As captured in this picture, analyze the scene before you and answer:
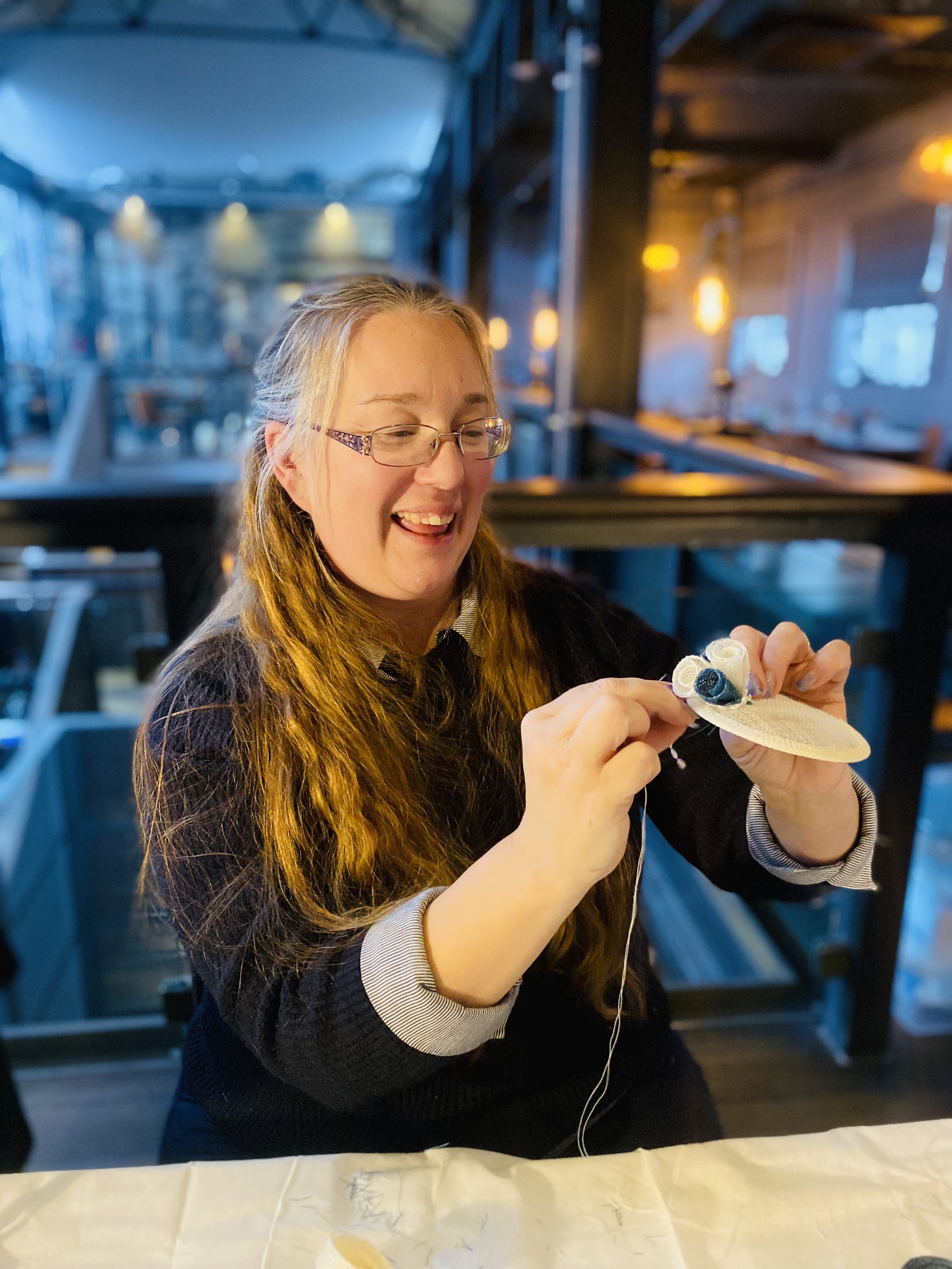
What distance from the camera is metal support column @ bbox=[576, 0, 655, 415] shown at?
322cm

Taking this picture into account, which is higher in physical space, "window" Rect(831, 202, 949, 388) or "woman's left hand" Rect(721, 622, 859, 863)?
"window" Rect(831, 202, 949, 388)

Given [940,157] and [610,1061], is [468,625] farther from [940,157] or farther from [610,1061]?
[940,157]

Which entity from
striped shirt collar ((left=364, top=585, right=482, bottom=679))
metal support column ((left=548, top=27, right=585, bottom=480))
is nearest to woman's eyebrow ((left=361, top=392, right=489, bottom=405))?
striped shirt collar ((left=364, top=585, right=482, bottom=679))

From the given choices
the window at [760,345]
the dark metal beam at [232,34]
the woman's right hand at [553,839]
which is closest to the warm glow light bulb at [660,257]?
the window at [760,345]

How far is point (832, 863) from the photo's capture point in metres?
1.06

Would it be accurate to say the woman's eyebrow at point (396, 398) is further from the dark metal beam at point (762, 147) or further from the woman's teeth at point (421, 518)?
the dark metal beam at point (762, 147)

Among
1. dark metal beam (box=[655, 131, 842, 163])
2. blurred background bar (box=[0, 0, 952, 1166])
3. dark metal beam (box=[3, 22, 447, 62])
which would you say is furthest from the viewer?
dark metal beam (box=[655, 131, 842, 163])

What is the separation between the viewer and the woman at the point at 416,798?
0.80 meters

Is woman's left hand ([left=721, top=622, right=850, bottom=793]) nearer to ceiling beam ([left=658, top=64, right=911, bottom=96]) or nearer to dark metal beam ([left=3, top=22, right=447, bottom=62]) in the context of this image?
ceiling beam ([left=658, top=64, right=911, bottom=96])

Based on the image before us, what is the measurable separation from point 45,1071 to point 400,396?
1.76 metres

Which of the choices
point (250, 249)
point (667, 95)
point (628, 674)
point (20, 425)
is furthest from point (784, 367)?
point (628, 674)

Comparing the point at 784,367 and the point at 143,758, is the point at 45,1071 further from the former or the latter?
the point at 784,367

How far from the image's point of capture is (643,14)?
320cm

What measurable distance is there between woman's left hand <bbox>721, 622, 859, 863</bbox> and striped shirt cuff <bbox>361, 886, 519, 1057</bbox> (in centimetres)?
38
